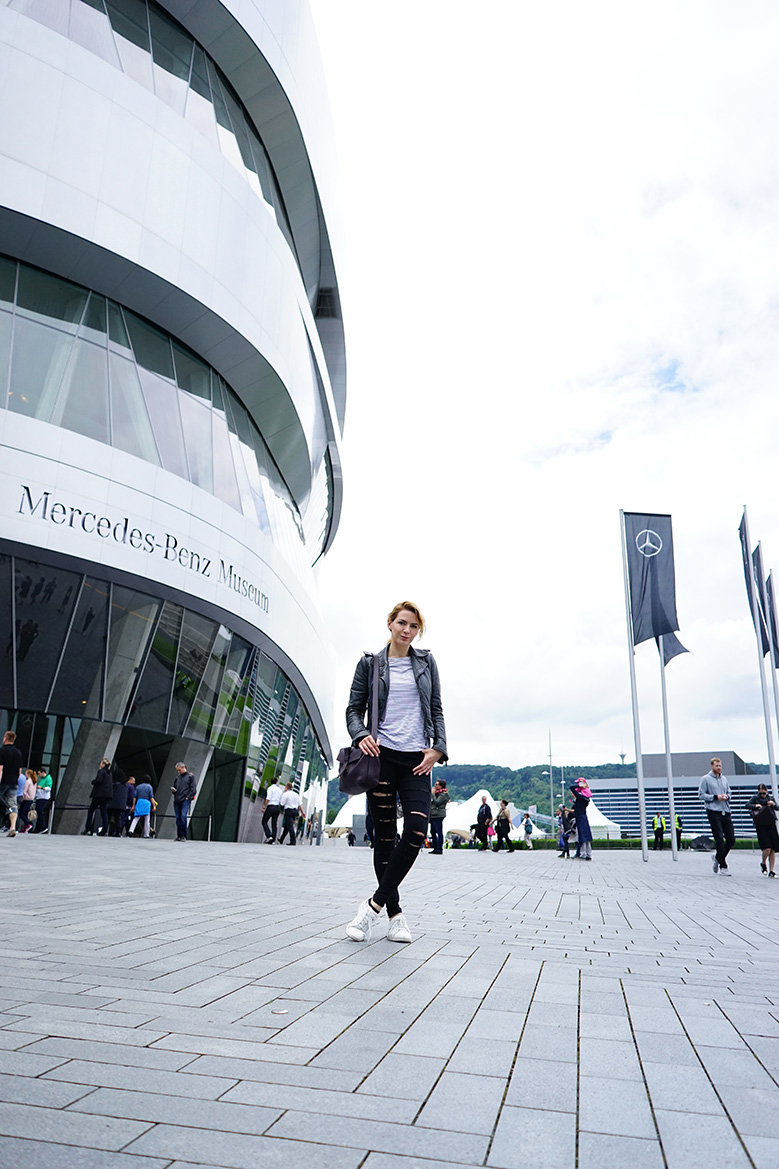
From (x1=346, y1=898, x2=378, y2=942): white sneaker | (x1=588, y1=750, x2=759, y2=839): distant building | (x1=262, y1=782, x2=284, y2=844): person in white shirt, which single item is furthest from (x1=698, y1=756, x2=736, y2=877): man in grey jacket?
(x1=588, y1=750, x2=759, y2=839): distant building

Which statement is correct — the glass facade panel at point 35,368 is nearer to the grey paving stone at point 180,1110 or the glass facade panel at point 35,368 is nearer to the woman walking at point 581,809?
the woman walking at point 581,809

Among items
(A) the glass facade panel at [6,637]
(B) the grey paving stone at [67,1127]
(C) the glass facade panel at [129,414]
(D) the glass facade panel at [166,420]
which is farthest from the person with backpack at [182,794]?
(B) the grey paving stone at [67,1127]

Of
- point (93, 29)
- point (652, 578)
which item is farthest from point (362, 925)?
point (93, 29)

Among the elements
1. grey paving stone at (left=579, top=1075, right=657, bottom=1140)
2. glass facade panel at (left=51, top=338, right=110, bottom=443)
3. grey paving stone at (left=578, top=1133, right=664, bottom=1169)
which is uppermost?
glass facade panel at (left=51, top=338, right=110, bottom=443)

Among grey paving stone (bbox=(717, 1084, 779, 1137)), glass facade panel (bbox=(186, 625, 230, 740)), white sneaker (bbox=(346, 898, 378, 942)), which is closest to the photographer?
grey paving stone (bbox=(717, 1084, 779, 1137))

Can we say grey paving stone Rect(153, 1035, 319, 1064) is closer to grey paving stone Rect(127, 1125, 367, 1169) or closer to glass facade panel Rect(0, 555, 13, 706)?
grey paving stone Rect(127, 1125, 367, 1169)

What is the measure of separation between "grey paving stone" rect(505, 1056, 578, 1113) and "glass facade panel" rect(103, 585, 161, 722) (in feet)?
52.0

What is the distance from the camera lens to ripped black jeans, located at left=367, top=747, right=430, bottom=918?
16.4ft

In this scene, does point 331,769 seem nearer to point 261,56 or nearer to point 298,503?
point 298,503

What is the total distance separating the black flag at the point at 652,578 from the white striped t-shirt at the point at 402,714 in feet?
48.4

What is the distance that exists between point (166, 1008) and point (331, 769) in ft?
168

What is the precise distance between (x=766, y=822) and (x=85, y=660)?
12422 mm

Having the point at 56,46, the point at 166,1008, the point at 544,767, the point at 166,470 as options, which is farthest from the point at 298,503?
the point at 544,767

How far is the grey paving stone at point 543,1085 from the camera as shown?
2.40 metres
